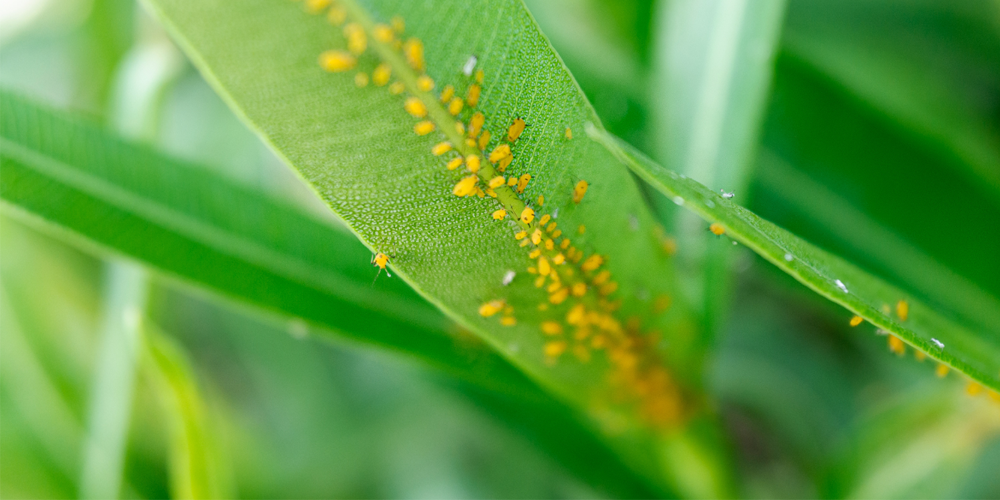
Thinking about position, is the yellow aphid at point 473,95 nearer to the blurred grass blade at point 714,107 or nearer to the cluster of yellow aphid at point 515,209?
the cluster of yellow aphid at point 515,209

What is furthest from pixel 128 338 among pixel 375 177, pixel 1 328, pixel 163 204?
pixel 375 177

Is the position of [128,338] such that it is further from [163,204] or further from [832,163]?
[832,163]

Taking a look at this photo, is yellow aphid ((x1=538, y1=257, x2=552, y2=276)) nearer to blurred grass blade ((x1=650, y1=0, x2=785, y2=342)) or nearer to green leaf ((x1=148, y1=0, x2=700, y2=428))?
→ green leaf ((x1=148, y1=0, x2=700, y2=428))

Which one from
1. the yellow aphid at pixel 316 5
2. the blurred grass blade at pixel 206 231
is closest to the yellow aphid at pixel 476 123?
the yellow aphid at pixel 316 5

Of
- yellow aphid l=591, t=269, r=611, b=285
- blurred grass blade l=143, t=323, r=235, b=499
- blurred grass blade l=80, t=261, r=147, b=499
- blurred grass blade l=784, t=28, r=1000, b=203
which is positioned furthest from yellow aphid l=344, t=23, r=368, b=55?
blurred grass blade l=784, t=28, r=1000, b=203

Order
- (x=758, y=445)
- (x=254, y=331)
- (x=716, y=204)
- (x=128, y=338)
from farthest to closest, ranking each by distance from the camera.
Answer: (x=254, y=331), (x=758, y=445), (x=128, y=338), (x=716, y=204)
